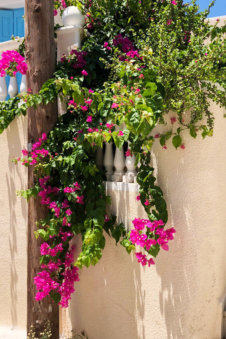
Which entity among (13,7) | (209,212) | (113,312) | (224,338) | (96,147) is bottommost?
(224,338)

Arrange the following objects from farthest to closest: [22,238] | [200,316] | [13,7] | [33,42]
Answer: [13,7] < [22,238] < [33,42] < [200,316]

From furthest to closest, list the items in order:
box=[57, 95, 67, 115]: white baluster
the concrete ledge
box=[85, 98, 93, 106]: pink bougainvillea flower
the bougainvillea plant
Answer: the concrete ledge → box=[57, 95, 67, 115]: white baluster → box=[85, 98, 93, 106]: pink bougainvillea flower → the bougainvillea plant

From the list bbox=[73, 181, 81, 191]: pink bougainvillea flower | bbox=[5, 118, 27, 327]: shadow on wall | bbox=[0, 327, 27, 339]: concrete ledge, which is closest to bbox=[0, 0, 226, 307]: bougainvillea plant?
bbox=[73, 181, 81, 191]: pink bougainvillea flower

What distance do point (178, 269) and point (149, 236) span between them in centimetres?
38

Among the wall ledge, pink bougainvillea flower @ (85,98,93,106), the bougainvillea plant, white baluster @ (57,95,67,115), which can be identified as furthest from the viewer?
white baluster @ (57,95,67,115)

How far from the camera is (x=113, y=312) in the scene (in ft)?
9.80

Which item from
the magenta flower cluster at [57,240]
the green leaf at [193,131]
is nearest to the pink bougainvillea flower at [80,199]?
the magenta flower cluster at [57,240]

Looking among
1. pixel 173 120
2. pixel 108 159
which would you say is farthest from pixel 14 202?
pixel 173 120

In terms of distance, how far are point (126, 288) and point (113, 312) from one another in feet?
0.86

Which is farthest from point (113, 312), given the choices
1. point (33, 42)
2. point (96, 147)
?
point (33, 42)

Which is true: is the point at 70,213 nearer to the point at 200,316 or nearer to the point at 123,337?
the point at 123,337

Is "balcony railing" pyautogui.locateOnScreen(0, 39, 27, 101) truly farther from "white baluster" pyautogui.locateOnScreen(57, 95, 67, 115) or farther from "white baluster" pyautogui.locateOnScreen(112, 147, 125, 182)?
"white baluster" pyautogui.locateOnScreen(112, 147, 125, 182)

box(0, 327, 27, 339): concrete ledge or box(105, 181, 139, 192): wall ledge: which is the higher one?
box(105, 181, 139, 192): wall ledge

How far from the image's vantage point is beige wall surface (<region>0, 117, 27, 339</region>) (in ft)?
11.6
